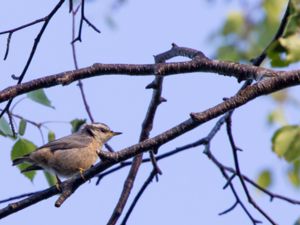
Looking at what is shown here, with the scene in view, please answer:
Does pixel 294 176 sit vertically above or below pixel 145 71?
below

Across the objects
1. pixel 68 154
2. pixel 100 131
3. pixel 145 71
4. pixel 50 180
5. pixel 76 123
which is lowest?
pixel 145 71

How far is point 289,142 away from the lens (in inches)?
137

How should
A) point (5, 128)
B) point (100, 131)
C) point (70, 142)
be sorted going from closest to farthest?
point (5, 128)
point (70, 142)
point (100, 131)

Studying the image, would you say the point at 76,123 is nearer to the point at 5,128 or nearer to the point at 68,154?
the point at 5,128

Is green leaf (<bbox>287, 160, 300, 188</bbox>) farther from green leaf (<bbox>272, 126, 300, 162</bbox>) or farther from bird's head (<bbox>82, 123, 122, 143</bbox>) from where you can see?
bird's head (<bbox>82, 123, 122, 143</bbox>)

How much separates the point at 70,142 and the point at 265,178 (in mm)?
2082

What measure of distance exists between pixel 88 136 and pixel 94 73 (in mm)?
4228

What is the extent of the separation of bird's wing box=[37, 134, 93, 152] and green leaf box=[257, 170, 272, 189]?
1.90 meters

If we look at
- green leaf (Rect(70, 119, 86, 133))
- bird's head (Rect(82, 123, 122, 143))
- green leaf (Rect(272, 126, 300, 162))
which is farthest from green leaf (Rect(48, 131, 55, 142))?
bird's head (Rect(82, 123, 122, 143))

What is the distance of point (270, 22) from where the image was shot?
245 inches

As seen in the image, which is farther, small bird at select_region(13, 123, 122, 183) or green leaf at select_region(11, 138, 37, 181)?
small bird at select_region(13, 123, 122, 183)

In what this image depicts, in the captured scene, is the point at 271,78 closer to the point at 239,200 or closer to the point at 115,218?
the point at 115,218

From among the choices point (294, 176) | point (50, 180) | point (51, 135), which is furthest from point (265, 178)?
point (51, 135)

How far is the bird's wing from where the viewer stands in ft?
21.0
